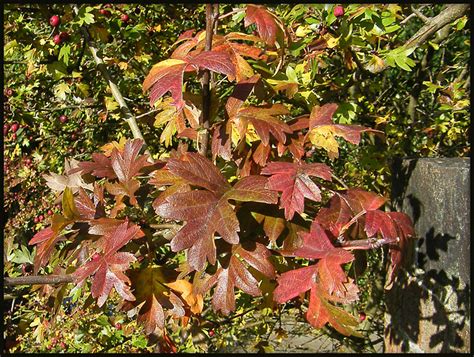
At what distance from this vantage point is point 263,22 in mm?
1385

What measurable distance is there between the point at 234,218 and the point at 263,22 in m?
0.53

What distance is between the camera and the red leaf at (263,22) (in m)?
1.38

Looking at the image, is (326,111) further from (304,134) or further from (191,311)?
(191,311)

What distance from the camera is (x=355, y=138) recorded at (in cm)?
142

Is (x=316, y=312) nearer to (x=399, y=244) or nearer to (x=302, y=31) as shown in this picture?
(x=399, y=244)

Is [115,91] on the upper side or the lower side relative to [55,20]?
lower

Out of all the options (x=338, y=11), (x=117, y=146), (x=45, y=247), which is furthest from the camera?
(x=338, y=11)

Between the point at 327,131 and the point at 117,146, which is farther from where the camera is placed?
the point at 117,146

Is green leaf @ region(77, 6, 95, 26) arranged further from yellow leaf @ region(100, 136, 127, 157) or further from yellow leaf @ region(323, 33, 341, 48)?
yellow leaf @ region(323, 33, 341, 48)

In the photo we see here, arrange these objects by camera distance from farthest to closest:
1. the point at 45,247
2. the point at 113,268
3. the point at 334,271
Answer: the point at 45,247, the point at 113,268, the point at 334,271

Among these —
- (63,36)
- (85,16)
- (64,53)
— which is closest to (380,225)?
(85,16)

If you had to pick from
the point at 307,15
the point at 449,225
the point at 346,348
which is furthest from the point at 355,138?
the point at 346,348

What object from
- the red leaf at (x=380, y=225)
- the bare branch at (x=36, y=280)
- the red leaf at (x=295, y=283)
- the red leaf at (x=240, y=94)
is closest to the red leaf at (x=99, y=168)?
the bare branch at (x=36, y=280)

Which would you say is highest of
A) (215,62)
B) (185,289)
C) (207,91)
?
(215,62)
